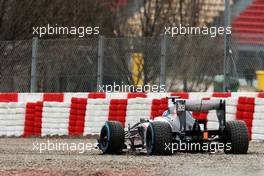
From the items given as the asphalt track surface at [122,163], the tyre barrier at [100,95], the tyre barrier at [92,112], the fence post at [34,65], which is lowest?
the asphalt track surface at [122,163]

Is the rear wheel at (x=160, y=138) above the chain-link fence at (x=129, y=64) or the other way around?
the other way around

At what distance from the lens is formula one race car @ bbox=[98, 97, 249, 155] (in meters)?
14.4

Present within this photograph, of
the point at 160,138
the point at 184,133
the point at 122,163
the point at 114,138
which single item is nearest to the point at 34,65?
the point at 114,138

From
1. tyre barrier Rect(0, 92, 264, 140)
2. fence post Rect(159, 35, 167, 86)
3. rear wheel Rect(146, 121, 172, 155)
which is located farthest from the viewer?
fence post Rect(159, 35, 167, 86)

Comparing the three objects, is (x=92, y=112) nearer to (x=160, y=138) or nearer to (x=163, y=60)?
(x=163, y=60)

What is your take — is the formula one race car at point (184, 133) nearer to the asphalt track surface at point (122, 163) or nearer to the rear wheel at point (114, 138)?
the rear wheel at point (114, 138)

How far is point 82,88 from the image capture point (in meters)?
23.1

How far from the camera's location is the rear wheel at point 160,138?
14.3 metres

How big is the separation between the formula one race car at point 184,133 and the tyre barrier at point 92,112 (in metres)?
3.39

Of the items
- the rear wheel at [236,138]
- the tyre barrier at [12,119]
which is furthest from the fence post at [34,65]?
the rear wheel at [236,138]

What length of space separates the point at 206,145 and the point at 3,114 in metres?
7.36

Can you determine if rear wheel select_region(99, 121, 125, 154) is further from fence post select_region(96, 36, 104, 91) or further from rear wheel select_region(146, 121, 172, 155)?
fence post select_region(96, 36, 104, 91)

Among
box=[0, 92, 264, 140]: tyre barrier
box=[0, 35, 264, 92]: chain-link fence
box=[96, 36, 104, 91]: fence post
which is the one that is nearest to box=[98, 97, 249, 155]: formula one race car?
box=[0, 92, 264, 140]: tyre barrier

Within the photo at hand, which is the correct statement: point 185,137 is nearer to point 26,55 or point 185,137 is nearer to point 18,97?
point 18,97
